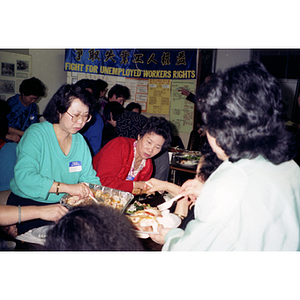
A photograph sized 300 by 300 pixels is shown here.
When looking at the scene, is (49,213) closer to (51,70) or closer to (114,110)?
(114,110)

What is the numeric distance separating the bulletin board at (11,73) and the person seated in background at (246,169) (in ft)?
7.15

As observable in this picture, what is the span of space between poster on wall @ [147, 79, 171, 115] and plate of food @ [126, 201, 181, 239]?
12.0 feet

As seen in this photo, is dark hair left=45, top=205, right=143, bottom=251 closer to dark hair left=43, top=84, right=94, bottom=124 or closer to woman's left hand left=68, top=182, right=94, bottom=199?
woman's left hand left=68, top=182, right=94, bottom=199

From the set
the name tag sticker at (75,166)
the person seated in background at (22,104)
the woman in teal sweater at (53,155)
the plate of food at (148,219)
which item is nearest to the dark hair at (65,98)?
the woman in teal sweater at (53,155)

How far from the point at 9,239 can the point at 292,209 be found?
1053mm

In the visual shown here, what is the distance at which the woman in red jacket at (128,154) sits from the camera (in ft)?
6.19

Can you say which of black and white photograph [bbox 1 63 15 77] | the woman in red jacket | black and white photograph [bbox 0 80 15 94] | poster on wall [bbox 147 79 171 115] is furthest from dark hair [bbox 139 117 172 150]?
poster on wall [bbox 147 79 171 115]

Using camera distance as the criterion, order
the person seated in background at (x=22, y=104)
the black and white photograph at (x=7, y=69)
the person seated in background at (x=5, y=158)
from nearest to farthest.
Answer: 1. the person seated in background at (x=5, y=158)
2. the person seated in background at (x=22, y=104)
3. the black and white photograph at (x=7, y=69)

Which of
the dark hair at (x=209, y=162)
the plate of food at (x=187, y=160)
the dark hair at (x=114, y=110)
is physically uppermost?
the dark hair at (x=114, y=110)

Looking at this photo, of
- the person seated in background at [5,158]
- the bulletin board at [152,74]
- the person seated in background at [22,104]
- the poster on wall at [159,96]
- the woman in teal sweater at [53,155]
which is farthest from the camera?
the poster on wall at [159,96]

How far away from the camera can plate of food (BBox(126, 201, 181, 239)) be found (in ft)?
3.77

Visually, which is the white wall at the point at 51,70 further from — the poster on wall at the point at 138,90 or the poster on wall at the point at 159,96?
the poster on wall at the point at 159,96
